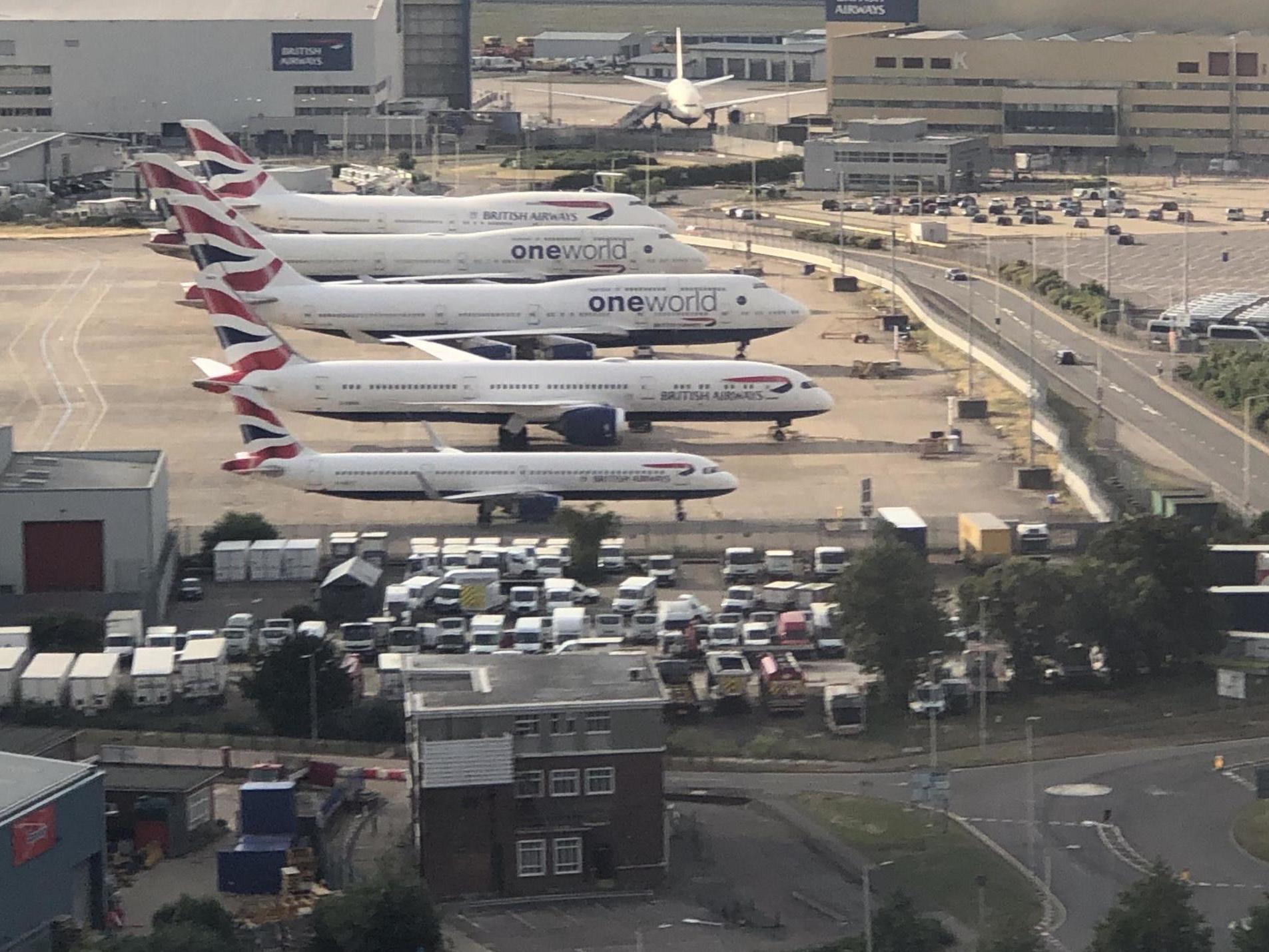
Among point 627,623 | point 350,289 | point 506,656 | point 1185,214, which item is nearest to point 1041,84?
point 1185,214

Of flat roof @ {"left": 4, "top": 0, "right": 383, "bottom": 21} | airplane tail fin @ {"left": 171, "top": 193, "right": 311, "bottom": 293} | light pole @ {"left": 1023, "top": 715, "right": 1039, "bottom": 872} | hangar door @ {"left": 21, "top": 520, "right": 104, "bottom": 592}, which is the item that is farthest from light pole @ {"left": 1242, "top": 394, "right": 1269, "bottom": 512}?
flat roof @ {"left": 4, "top": 0, "right": 383, "bottom": 21}

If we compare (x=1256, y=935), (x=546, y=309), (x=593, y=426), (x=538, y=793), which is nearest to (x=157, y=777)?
(x=538, y=793)

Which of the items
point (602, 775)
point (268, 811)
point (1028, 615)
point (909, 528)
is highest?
point (909, 528)

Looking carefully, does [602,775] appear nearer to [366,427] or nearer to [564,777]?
[564,777]

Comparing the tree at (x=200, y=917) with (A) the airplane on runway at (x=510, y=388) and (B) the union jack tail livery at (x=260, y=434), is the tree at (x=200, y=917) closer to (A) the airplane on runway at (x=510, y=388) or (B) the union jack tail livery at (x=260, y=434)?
(B) the union jack tail livery at (x=260, y=434)

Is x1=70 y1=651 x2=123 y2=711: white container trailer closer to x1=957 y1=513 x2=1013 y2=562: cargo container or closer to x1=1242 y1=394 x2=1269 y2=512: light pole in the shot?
x1=957 y1=513 x2=1013 y2=562: cargo container

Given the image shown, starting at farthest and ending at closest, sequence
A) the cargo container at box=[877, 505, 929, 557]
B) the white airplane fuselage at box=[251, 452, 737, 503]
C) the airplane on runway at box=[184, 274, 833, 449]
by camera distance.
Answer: the airplane on runway at box=[184, 274, 833, 449] < the white airplane fuselage at box=[251, 452, 737, 503] < the cargo container at box=[877, 505, 929, 557]

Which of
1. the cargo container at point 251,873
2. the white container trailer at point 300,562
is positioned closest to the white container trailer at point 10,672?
the white container trailer at point 300,562
